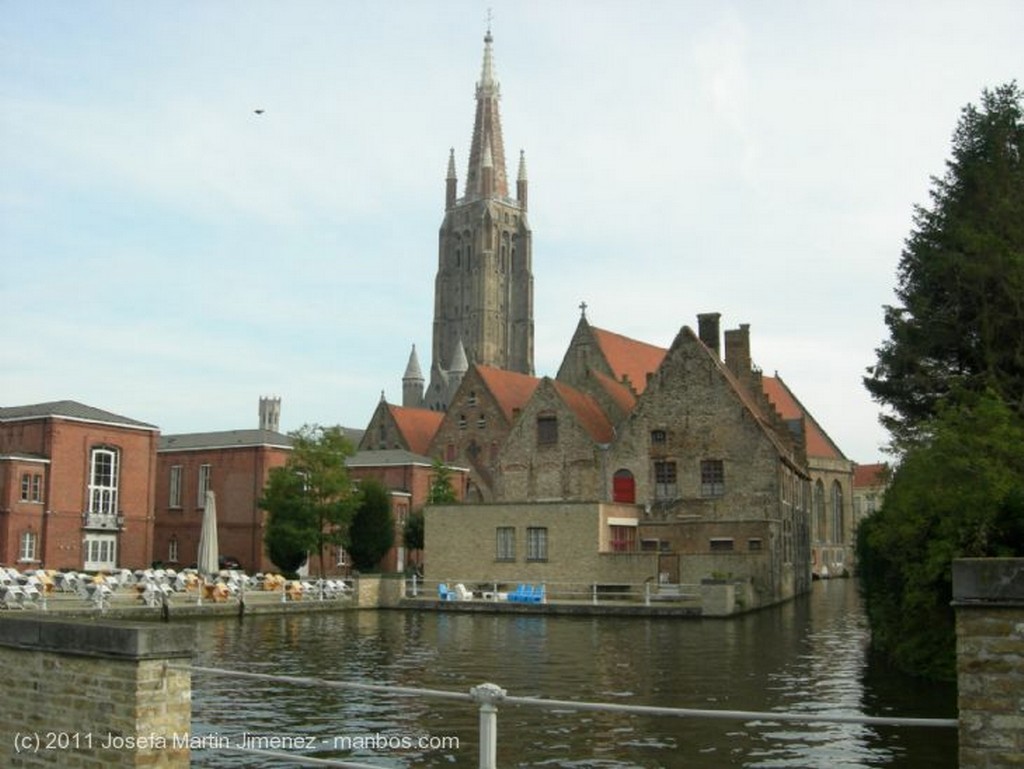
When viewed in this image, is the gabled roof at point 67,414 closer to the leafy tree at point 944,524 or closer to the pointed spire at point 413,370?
the leafy tree at point 944,524

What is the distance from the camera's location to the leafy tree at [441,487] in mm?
60594

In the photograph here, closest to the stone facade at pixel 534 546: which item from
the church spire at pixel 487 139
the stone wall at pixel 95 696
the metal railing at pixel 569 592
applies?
the metal railing at pixel 569 592

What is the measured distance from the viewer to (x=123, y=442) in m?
53.6

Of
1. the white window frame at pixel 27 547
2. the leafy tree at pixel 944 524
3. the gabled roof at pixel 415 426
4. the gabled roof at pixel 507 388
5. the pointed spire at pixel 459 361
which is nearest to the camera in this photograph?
the leafy tree at pixel 944 524

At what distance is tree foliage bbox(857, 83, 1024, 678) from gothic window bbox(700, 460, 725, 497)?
514 inches

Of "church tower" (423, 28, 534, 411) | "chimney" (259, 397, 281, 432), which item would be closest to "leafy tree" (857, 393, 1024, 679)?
"church tower" (423, 28, 534, 411)

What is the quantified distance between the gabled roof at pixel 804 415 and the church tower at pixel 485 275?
4761cm

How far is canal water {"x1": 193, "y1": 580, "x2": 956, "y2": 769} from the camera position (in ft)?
44.0

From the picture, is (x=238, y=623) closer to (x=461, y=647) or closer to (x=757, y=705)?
(x=461, y=647)

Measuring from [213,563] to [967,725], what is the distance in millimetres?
38375

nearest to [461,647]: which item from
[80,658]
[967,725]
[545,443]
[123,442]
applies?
[80,658]

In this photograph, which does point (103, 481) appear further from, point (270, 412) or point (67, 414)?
point (270, 412)

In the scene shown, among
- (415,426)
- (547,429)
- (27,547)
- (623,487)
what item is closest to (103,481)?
(27,547)

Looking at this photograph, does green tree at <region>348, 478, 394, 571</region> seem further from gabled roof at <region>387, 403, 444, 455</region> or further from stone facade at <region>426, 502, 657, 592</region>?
gabled roof at <region>387, 403, 444, 455</region>
